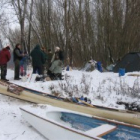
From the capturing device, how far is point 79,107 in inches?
A: 244

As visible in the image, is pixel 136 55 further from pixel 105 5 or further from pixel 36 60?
pixel 105 5

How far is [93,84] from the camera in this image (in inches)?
383

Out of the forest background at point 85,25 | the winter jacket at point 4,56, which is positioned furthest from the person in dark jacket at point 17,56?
the forest background at point 85,25

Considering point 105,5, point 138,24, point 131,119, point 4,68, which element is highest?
point 105,5

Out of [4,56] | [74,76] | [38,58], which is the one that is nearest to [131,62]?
[74,76]

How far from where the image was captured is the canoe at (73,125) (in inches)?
176

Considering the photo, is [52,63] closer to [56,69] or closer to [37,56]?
[56,69]

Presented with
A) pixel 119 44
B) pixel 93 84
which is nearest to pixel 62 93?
pixel 93 84

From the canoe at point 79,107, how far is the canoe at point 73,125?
1.40 feet

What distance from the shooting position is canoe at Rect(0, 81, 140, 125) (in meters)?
5.42

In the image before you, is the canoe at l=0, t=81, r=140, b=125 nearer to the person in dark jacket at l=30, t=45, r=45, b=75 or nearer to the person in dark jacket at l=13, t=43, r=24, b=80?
the person in dark jacket at l=13, t=43, r=24, b=80

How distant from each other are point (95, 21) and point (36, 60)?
10457mm

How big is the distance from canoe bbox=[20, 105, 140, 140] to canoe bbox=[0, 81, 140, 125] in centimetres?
43

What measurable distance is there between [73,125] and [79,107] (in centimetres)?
58
